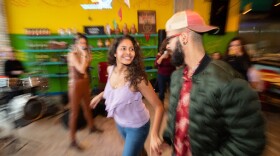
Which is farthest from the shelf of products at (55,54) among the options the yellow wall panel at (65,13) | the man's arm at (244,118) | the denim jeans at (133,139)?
the man's arm at (244,118)

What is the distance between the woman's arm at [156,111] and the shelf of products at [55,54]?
457cm

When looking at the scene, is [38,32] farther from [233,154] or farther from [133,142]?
[233,154]

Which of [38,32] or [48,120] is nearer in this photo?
[48,120]

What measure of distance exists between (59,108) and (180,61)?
4398mm

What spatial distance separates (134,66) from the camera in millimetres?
1981

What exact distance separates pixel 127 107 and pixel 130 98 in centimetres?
9

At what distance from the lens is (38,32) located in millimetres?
5891

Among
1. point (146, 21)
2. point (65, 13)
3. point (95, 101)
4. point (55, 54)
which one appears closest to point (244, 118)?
point (95, 101)

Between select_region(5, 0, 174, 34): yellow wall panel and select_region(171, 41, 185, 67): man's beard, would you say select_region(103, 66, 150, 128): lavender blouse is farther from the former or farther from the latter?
select_region(5, 0, 174, 34): yellow wall panel

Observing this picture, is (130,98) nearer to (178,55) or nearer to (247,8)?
(178,55)

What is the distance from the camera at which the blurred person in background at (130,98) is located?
176 cm

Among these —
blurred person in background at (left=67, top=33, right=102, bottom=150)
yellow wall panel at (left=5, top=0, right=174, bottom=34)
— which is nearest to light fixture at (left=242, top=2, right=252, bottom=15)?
yellow wall panel at (left=5, top=0, right=174, bottom=34)

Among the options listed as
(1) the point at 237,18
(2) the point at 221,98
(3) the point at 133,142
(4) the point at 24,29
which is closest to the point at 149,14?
(1) the point at 237,18

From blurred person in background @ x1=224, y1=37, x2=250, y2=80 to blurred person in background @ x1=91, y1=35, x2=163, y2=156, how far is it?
1.83m
